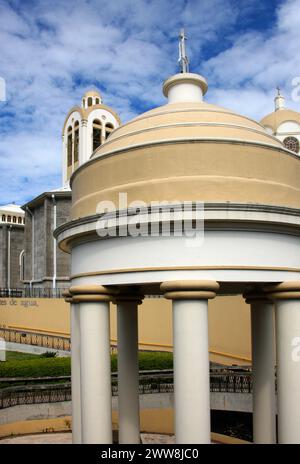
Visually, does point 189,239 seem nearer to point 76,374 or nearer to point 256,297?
point 256,297

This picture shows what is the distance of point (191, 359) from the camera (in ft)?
27.8

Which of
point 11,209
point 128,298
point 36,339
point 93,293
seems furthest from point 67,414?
point 11,209

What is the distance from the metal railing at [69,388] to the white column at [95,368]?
13105 millimetres

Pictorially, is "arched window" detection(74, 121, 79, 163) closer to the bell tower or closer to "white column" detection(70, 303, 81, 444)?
the bell tower

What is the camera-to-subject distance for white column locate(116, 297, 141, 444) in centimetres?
1346

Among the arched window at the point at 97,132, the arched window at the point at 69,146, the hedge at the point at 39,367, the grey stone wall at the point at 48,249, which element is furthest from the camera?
the arched window at the point at 69,146

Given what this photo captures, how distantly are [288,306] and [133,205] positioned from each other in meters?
3.71

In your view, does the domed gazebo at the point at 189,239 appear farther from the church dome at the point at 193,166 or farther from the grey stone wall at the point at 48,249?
the grey stone wall at the point at 48,249

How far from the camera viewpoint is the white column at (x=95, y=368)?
9.65 m

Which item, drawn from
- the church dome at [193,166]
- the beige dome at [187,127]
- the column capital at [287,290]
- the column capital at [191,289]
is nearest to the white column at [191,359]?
the column capital at [191,289]

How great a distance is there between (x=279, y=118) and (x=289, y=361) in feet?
128

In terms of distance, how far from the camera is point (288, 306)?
362 inches
